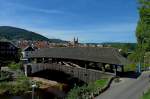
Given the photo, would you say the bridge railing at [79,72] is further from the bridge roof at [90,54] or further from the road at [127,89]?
the road at [127,89]

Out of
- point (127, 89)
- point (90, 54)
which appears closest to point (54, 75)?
point (90, 54)

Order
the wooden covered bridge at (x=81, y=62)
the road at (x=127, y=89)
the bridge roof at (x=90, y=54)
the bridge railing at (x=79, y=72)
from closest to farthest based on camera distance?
the road at (x=127, y=89)
the bridge roof at (x=90, y=54)
the wooden covered bridge at (x=81, y=62)
the bridge railing at (x=79, y=72)

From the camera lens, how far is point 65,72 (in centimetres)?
5044

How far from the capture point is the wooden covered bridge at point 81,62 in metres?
41.5

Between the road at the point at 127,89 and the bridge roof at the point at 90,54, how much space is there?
3.28 meters

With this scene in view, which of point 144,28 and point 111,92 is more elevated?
point 144,28

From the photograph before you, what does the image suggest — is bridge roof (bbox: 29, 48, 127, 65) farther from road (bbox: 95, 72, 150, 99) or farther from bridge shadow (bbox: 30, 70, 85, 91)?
bridge shadow (bbox: 30, 70, 85, 91)

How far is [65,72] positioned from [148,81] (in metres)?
16.6

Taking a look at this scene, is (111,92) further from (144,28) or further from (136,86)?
(144,28)

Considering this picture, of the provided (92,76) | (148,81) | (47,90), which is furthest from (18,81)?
(148,81)

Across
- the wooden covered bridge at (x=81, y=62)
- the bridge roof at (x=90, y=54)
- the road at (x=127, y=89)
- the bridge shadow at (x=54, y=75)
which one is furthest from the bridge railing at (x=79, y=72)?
the road at (x=127, y=89)

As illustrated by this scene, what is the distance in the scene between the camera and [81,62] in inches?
2015

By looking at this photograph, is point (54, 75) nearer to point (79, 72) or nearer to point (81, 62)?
point (81, 62)

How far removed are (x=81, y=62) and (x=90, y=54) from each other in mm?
5575
